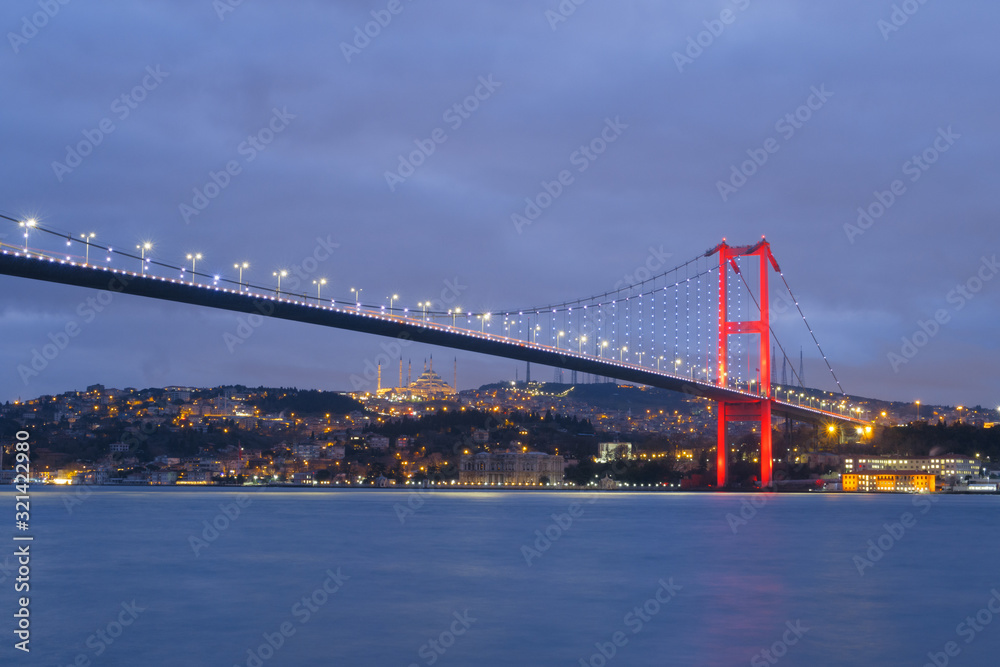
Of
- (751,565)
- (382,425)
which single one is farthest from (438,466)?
(751,565)

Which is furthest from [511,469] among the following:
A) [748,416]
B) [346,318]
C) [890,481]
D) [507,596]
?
[507,596]

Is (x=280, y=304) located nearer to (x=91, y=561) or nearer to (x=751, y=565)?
(x=91, y=561)

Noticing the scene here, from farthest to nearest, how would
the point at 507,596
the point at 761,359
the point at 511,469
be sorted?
the point at 511,469 → the point at 761,359 → the point at 507,596

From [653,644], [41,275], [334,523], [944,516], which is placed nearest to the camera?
[653,644]

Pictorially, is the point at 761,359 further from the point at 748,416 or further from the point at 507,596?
the point at 507,596

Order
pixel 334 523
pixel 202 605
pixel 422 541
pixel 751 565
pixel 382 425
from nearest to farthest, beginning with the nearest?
pixel 202 605, pixel 751 565, pixel 422 541, pixel 334 523, pixel 382 425

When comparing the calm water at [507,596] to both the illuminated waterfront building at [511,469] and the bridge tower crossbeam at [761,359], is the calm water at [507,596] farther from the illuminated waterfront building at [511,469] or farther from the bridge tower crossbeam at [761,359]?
the illuminated waterfront building at [511,469]

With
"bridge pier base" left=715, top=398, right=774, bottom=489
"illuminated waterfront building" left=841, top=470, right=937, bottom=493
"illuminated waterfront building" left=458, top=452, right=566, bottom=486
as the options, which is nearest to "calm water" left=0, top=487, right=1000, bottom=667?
"bridge pier base" left=715, top=398, right=774, bottom=489

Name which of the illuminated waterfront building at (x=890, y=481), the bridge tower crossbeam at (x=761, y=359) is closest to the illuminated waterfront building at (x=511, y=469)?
the illuminated waterfront building at (x=890, y=481)
